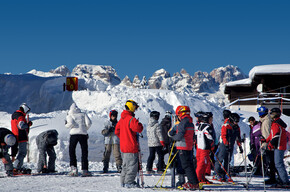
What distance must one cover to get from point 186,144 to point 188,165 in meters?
0.37

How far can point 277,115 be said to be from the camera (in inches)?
268

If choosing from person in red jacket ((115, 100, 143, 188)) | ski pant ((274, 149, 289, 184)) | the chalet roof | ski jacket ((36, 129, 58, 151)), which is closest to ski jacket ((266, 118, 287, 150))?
ski pant ((274, 149, 289, 184))

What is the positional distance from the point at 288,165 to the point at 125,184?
6.44 m

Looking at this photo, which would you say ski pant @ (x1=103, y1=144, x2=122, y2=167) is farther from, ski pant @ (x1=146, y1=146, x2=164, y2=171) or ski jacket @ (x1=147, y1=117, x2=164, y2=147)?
ski jacket @ (x1=147, y1=117, x2=164, y2=147)

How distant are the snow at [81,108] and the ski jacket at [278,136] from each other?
1.14m

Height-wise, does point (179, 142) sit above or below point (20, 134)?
below

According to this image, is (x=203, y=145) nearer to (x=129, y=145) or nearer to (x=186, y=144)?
(x=186, y=144)

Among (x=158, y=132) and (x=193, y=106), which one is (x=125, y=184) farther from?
(x=193, y=106)

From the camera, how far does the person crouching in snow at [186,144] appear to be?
594 cm

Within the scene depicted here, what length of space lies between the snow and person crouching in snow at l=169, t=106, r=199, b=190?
0.93 meters

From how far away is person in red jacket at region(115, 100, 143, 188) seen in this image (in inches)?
245

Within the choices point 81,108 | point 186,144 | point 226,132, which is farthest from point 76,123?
point 81,108

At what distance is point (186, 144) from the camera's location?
611 centimetres

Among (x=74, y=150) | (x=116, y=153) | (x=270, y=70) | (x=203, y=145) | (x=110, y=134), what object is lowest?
(x=116, y=153)
